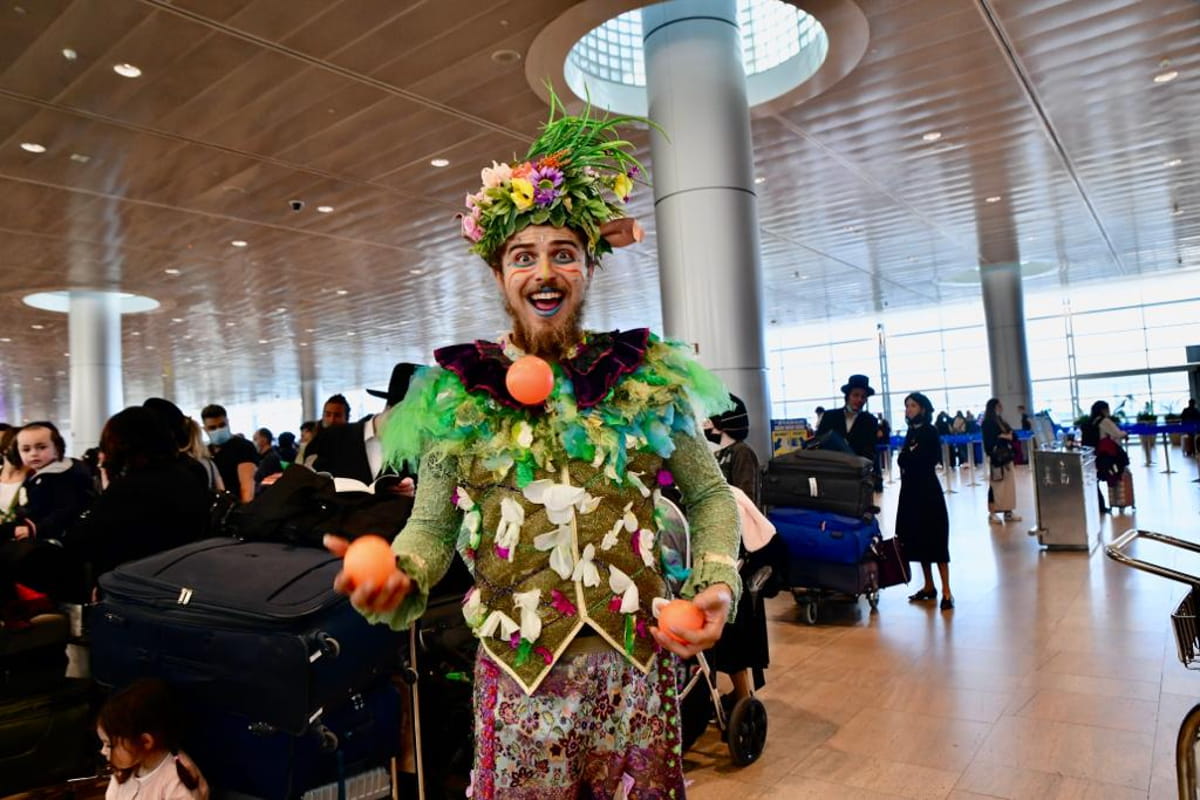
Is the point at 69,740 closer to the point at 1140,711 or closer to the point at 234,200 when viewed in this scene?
the point at 1140,711

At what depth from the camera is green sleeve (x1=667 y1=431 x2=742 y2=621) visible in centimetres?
148

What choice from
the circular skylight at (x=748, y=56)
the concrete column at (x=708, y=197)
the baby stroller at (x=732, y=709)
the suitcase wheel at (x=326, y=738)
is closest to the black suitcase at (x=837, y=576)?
the concrete column at (x=708, y=197)

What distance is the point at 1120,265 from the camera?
19.9 m

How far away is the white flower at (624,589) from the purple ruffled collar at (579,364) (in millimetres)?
325

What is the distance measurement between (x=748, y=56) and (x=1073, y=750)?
7.41 m

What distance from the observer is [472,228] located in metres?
1.65

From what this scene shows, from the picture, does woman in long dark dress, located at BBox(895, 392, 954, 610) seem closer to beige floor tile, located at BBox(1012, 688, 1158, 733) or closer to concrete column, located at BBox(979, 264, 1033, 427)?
beige floor tile, located at BBox(1012, 688, 1158, 733)

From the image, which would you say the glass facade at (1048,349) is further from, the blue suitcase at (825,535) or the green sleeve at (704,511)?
the green sleeve at (704,511)

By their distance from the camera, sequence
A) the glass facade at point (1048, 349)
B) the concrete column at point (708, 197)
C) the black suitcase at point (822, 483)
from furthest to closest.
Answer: the glass facade at point (1048, 349), the concrete column at point (708, 197), the black suitcase at point (822, 483)

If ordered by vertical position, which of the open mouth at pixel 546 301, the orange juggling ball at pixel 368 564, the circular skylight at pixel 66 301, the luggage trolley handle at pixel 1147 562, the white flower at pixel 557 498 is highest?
the circular skylight at pixel 66 301

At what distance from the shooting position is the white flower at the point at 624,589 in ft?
4.85

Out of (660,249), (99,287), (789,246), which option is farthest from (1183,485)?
(99,287)

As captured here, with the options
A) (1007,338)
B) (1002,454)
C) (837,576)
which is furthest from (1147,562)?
(1007,338)

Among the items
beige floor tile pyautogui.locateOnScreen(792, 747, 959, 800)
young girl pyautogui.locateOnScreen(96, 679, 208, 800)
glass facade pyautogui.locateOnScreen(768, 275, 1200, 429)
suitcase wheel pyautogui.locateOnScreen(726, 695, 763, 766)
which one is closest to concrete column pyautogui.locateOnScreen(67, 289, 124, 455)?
young girl pyautogui.locateOnScreen(96, 679, 208, 800)
